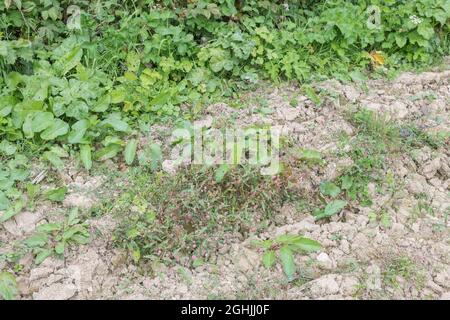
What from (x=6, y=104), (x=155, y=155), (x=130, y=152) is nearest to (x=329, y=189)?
(x=155, y=155)

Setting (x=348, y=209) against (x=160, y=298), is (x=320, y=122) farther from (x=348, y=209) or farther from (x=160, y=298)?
(x=160, y=298)

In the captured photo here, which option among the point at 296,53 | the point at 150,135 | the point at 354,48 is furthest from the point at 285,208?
the point at 354,48

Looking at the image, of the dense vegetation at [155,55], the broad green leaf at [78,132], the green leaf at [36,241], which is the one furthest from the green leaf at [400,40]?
the green leaf at [36,241]

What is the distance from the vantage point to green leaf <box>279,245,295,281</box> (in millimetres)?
3146

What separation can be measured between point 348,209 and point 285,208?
38cm

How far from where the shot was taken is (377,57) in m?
4.59

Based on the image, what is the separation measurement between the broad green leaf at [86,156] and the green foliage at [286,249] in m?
1.13

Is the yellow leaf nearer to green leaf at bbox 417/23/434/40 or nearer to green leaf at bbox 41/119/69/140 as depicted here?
green leaf at bbox 417/23/434/40

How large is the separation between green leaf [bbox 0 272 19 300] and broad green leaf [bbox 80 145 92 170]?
0.83 m

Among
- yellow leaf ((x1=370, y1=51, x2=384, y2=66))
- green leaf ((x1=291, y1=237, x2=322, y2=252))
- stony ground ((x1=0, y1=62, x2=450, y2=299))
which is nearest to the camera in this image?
stony ground ((x1=0, y1=62, x2=450, y2=299))

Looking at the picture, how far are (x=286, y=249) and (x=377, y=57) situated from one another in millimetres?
2067

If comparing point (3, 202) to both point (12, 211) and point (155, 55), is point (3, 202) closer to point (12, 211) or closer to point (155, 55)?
point (12, 211)

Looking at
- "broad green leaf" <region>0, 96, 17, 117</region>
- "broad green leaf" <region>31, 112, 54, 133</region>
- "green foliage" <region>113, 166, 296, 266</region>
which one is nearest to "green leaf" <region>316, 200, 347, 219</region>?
"green foliage" <region>113, 166, 296, 266</region>

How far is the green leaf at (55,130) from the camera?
11.9ft
